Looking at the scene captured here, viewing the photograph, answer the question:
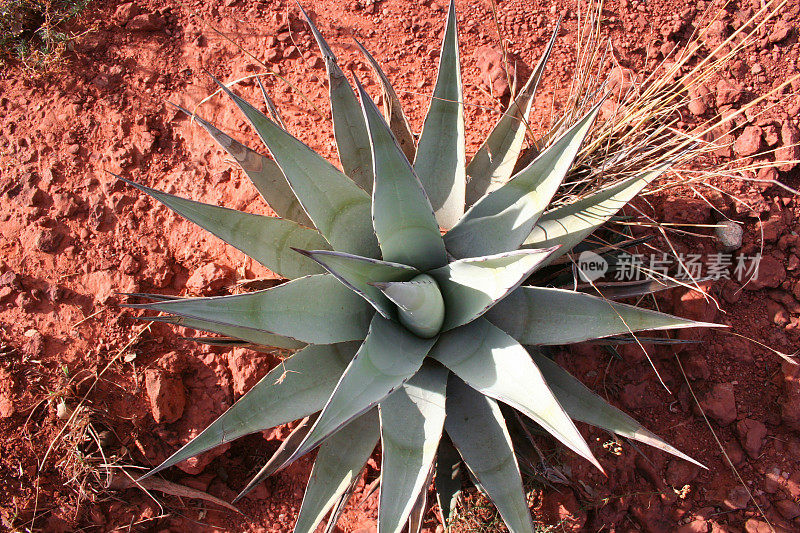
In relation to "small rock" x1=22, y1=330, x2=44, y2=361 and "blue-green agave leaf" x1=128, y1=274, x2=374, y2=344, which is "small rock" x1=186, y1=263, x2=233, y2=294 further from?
"blue-green agave leaf" x1=128, y1=274, x2=374, y2=344

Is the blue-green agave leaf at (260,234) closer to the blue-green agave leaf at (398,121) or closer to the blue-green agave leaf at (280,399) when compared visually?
the blue-green agave leaf at (280,399)

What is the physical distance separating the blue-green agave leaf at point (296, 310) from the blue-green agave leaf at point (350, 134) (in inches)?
17.6

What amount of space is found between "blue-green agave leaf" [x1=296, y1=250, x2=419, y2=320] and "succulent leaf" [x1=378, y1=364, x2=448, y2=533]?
9.8 inches

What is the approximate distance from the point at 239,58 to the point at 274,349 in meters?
1.56

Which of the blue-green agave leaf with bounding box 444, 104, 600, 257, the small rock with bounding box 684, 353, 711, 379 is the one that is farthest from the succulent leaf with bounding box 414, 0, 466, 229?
the small rock with bounding box 684, 353, 711, 379

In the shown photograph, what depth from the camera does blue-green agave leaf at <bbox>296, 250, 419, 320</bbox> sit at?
1.26 m

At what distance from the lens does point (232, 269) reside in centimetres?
238

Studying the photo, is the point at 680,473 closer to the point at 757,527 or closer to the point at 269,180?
A: the point at 757,527

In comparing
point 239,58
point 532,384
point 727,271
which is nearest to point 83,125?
point 239,58

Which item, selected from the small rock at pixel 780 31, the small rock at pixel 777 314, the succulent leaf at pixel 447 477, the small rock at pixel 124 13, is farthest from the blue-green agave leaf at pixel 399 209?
the small rock at pixel 780 31

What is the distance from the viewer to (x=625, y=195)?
1634 mm

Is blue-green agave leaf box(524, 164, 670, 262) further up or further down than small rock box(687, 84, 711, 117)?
further down

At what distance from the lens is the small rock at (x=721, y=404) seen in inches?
91.5

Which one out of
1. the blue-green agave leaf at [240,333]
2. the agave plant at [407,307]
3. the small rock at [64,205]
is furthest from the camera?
the small rock at [64,205]
